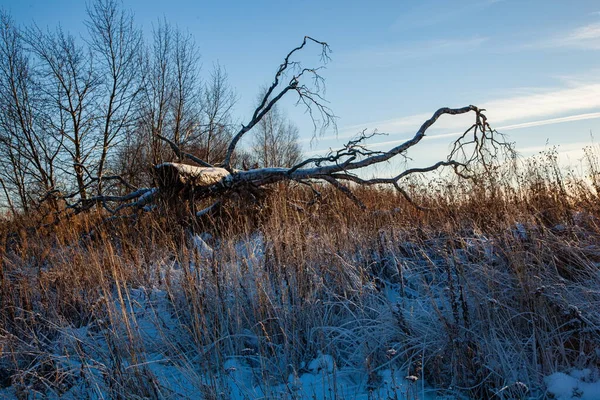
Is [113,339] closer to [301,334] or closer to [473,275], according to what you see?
[301,334]

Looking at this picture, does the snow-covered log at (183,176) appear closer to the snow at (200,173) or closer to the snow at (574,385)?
the snow at (200,173)

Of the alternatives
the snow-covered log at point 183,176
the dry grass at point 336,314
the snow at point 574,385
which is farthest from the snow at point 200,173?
the snow at point 574,385

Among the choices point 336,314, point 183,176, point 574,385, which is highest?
point 183,176

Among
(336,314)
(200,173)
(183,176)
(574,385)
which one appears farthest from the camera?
(200,173)

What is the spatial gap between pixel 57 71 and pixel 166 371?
13666mm

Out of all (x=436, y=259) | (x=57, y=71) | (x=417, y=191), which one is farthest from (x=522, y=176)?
(x=57, y=71)

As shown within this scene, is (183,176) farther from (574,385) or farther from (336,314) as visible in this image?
(574,385)

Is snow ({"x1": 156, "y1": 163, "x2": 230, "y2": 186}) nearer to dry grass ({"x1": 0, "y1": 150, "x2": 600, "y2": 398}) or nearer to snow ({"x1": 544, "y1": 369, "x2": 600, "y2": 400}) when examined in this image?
dry grass ({"x1": 0, "y1": 150, "x2": 600, "y2": 398})

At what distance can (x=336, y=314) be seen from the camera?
11.1ft

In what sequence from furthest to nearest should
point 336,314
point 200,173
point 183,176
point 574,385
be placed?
point 200,173
point 183,176
point 336,314
point 574,385

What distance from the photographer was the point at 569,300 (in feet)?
9.60

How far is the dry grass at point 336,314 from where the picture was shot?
2507 millimetres

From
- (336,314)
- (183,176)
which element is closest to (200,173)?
(183,176)

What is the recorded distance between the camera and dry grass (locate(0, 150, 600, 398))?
8.22 feet
